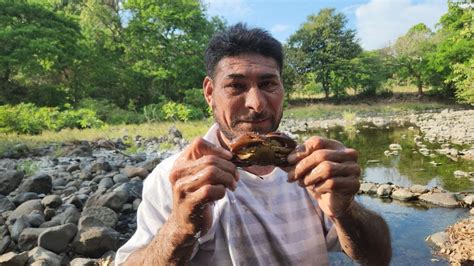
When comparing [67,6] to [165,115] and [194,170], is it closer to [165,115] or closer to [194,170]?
[165,115]

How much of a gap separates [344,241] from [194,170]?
46.2 inches

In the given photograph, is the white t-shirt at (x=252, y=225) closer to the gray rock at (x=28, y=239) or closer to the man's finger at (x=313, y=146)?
the man's finger at (x=313, y=146)

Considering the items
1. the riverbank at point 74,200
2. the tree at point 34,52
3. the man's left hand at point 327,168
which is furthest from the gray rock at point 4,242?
the tree at point 34,52

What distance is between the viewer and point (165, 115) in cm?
2816

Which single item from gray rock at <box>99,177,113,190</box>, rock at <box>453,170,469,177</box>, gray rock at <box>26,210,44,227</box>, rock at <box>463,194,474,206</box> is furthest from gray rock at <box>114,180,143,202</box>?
rock at <box>453,170,469,177</box>

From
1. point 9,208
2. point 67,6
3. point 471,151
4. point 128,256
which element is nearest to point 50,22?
point 67,6

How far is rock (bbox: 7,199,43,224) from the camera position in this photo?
630 centimetres

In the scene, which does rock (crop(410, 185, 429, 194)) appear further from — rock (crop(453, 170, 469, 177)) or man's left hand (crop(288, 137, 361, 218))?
man's left hand (crop(288, 137, 361, 218))

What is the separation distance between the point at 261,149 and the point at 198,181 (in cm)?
43

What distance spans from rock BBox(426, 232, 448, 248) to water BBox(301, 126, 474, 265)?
15 cm

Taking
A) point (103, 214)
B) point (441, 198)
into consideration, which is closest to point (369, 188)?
point (441, 198)

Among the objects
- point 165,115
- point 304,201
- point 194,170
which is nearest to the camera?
point 194,170

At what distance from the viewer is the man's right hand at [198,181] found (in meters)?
1.75

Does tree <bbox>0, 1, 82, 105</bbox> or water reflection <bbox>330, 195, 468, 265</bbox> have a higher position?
tree <bbox>0, 1, 82, 105</bbox>
